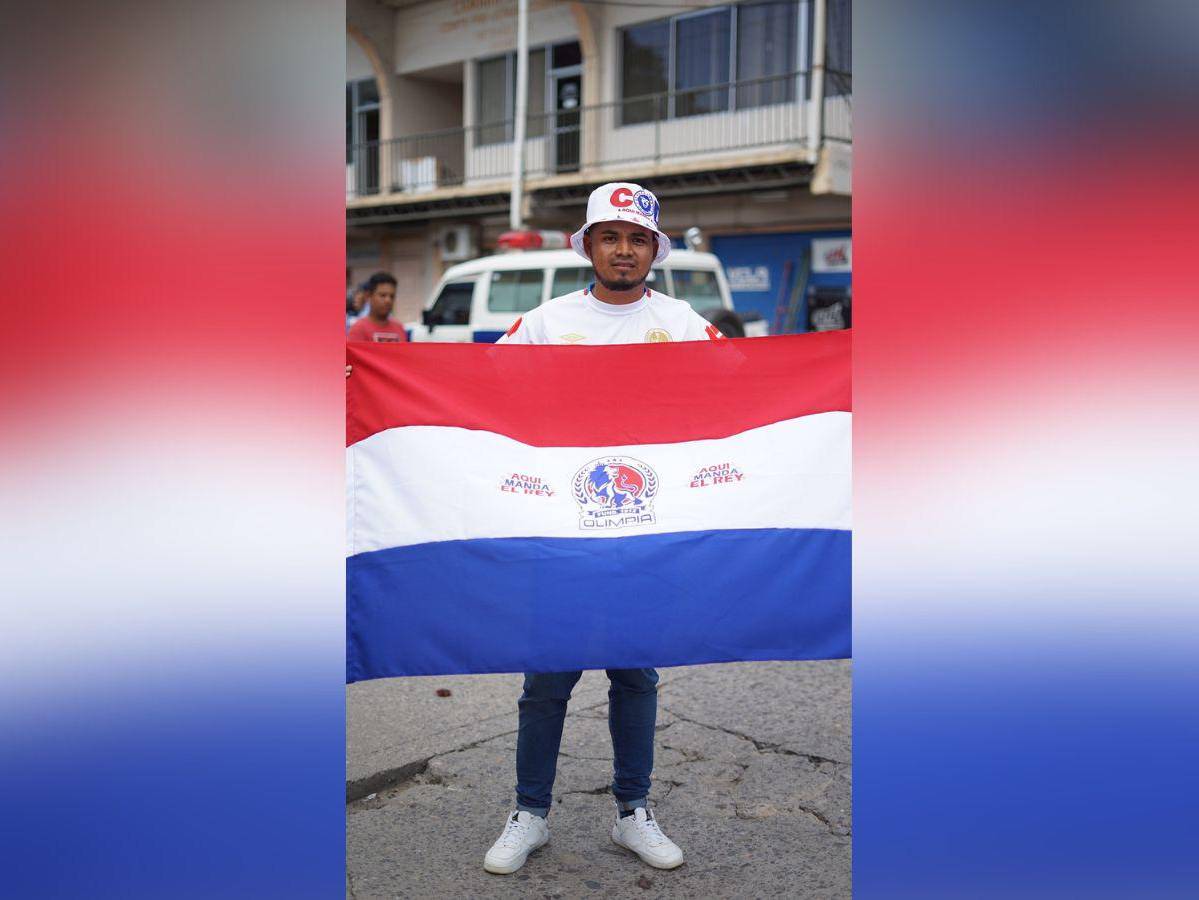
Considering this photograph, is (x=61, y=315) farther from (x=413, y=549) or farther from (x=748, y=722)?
(x=748, y=722)

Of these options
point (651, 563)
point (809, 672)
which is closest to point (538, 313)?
point (651, 563)

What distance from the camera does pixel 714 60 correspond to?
19.9 m

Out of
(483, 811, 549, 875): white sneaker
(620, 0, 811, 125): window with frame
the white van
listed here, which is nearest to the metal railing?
(620, 0, 811, 125): window with frame

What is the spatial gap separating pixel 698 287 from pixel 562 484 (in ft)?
32.7

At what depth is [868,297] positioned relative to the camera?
71.8 inches

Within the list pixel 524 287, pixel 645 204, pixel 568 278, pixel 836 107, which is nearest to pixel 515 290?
pixel 524 287

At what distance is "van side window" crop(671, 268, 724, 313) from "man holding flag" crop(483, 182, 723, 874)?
351 inches

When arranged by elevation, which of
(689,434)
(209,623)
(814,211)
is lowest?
(209,623)

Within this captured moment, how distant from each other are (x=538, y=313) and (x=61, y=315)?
1783 millimetres

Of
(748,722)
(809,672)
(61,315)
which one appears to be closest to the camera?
(61,315)

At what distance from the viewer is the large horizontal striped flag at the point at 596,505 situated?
274 cm

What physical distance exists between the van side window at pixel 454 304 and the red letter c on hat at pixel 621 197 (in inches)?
379

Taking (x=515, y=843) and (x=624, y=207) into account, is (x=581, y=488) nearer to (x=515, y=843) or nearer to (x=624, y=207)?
(x=624, y=207)

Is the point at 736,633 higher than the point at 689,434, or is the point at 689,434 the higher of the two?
the point at 689,434
